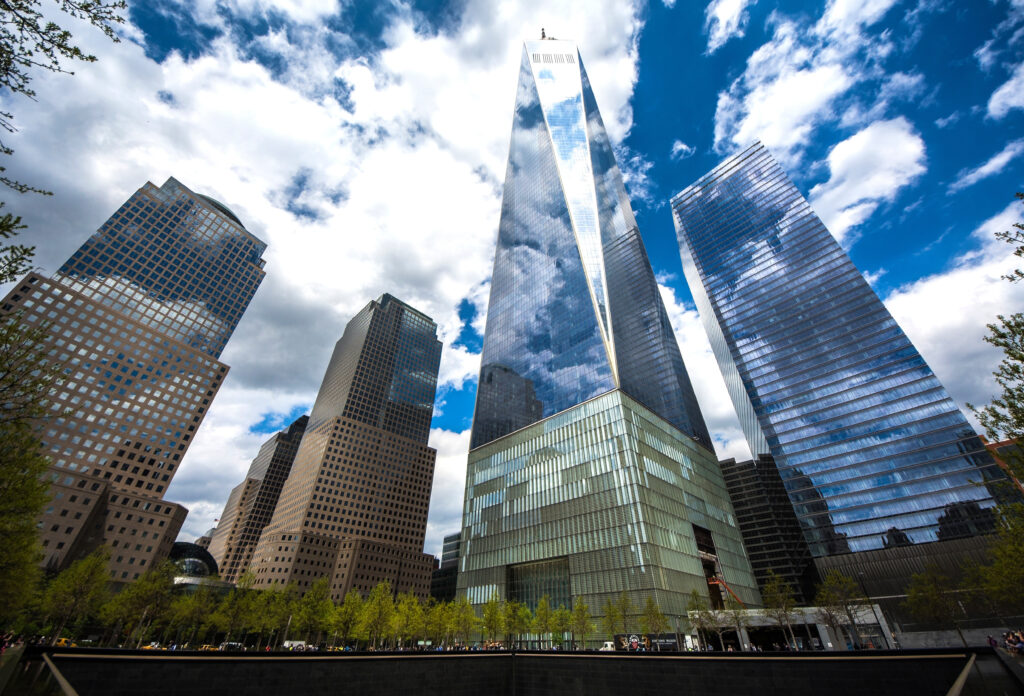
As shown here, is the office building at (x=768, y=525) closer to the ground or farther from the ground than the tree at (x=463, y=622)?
farther from the ground

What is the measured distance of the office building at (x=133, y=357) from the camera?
84625mm

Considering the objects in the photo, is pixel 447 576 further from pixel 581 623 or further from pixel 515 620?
pixel 581 623

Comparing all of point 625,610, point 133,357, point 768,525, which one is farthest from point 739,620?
point 133,357

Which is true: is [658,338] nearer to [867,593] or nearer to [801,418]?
[801,418]

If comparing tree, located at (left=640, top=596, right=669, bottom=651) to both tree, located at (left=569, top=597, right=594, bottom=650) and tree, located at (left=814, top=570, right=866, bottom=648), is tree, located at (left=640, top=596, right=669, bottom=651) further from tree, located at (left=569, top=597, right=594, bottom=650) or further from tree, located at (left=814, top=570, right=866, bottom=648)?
tree, located at (left=814, top=570, right=866, bottom=648)

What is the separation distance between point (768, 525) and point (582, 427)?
75.5m

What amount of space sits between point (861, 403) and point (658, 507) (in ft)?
196

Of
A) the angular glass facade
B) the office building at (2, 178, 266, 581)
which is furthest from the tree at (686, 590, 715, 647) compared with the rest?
the office building at (2, 178, 266, 581)

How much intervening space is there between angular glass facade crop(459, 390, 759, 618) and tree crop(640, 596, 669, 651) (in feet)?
12.8

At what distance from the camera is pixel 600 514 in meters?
61.8

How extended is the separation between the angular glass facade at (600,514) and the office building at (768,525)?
95.1 feet

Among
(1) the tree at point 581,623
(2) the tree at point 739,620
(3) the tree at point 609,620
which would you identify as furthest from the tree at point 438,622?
(2) the tree at point 739,620

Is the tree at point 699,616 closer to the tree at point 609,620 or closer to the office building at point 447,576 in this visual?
the tree at point 609,620

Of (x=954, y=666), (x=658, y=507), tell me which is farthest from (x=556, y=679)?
(x=658, y=507)
